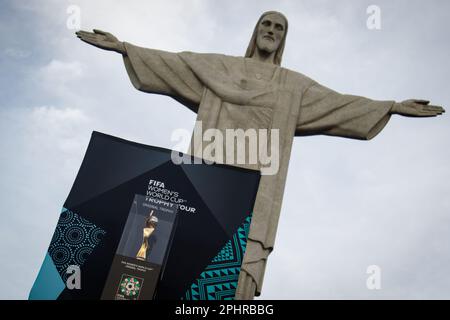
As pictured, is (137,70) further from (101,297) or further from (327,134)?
(101,297)

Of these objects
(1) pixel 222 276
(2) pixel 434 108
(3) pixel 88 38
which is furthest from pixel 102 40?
(2) pixel 434 108

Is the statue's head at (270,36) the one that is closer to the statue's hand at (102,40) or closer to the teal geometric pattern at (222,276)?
the statue's hand at (102,40)

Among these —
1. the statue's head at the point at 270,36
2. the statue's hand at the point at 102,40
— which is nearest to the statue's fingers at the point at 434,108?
the statue's head at the point at 270,36

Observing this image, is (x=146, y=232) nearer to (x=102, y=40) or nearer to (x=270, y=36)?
(x=102, y=40)

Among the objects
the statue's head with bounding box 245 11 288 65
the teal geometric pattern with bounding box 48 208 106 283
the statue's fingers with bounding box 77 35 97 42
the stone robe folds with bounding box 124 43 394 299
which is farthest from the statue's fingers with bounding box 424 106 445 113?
the teal geometric pattern with bounding box 48 208 106 283

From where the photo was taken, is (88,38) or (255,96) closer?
(255,96)
